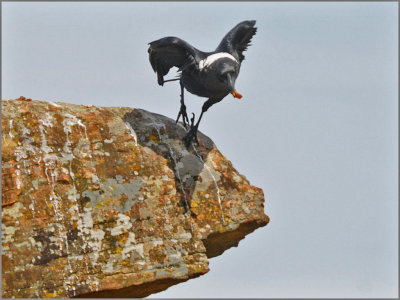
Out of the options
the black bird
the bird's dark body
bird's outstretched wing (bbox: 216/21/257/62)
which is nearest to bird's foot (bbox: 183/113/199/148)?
the black bird

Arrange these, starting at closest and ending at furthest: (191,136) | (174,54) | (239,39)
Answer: (174,54), (191,136), (239,39)

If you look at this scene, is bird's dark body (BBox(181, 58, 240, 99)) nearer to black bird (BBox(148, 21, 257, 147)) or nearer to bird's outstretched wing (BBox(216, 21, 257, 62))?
black bird (BBox(148, 21, 257, 147))

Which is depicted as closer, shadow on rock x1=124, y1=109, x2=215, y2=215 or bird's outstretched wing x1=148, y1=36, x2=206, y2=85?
shadow on rock x1=124, y1=109, x2=215, y2=215

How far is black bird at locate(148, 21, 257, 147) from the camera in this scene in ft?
33.4

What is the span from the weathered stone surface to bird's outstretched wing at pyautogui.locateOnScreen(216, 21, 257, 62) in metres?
1.54

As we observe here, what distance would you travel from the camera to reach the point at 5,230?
27.9ft

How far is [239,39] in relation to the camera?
36.6 ft

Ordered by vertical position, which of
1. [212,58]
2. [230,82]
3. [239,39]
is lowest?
[230,82]

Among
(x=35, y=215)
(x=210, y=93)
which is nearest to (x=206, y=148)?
(x=210, y=93)

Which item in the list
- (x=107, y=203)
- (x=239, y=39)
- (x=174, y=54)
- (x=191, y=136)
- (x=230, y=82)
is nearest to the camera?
(x=107, y=203)

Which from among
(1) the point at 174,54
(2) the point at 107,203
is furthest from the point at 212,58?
(2) the point at 107,203

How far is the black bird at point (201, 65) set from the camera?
33.4 feet

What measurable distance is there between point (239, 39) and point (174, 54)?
3.99 ft

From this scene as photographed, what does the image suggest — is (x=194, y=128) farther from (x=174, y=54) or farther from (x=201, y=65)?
(x=174, y=54)
